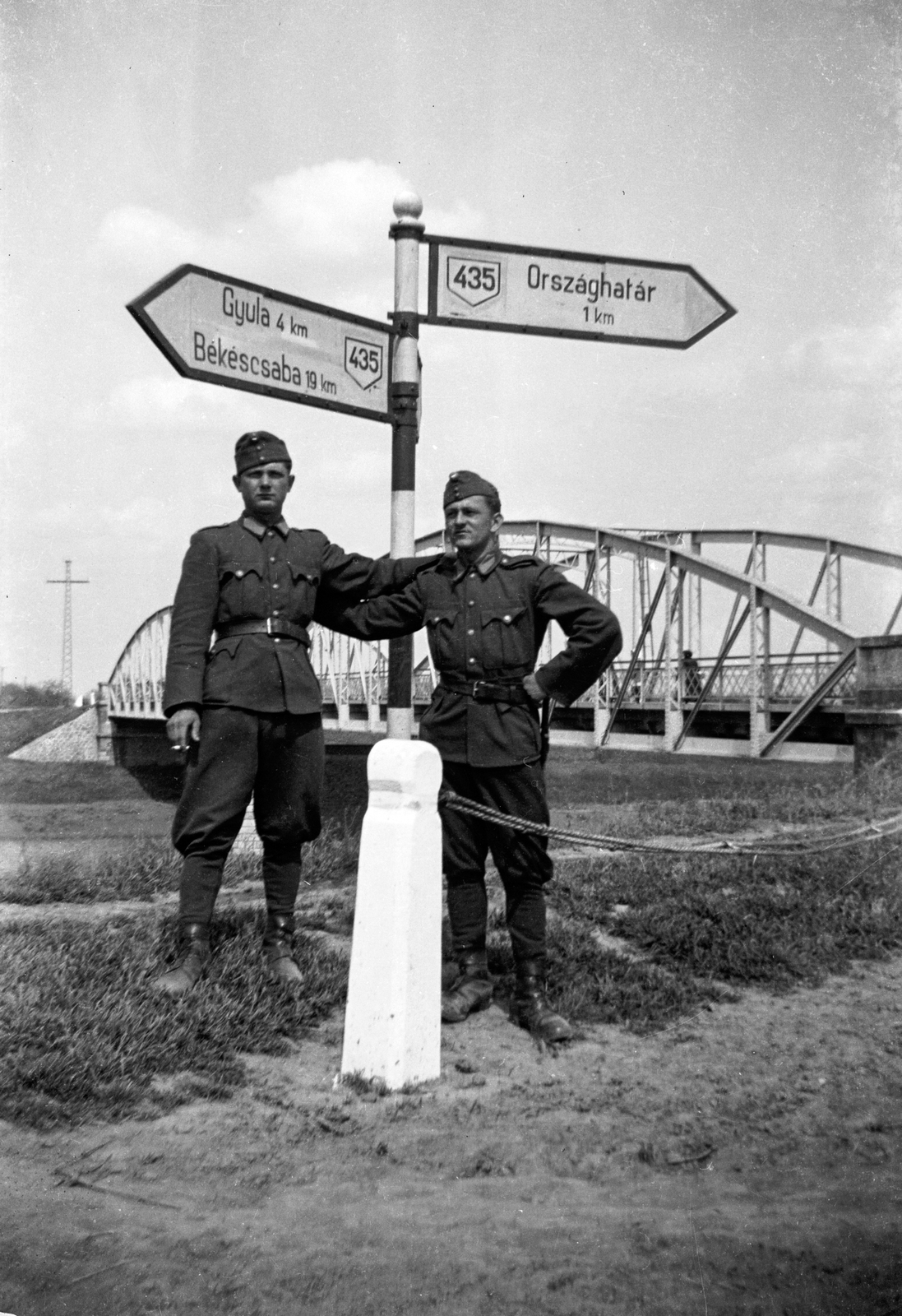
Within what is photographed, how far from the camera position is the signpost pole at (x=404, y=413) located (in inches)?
169

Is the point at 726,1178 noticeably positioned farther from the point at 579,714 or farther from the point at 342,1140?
the point at 579,714

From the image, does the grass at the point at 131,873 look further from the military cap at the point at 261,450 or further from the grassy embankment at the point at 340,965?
the military cap at the point at 261,450

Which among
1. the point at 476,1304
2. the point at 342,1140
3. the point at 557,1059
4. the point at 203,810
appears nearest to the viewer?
the point at 476,1304

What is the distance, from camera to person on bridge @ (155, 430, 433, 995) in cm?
362

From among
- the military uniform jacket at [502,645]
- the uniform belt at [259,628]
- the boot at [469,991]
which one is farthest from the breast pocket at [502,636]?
the boot at [469,991]

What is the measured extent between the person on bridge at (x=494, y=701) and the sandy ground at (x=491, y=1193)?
39 cm

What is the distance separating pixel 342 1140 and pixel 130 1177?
1.56 feet

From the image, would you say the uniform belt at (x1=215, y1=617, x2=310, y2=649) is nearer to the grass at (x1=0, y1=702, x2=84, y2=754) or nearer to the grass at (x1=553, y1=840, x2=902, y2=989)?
the grass at (x1=553, y1=840, x2=902, y2=989)

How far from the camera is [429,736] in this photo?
3.70 meters

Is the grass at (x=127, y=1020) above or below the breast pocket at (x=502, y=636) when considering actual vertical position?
below

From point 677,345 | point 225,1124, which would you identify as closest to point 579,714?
point 677,345

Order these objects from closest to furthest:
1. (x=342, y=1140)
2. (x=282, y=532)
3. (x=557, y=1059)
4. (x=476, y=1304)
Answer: (x=476, y=1304) < (x=342, y=1140) < (x=557, y=1059) < (x=282, y=532)

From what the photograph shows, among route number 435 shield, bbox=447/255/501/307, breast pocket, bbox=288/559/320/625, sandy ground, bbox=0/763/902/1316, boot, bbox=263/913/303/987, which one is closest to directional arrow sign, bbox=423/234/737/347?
route number 435 shield, bbox=447/255/501/307

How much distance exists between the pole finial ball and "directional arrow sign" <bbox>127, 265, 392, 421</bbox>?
39cm
